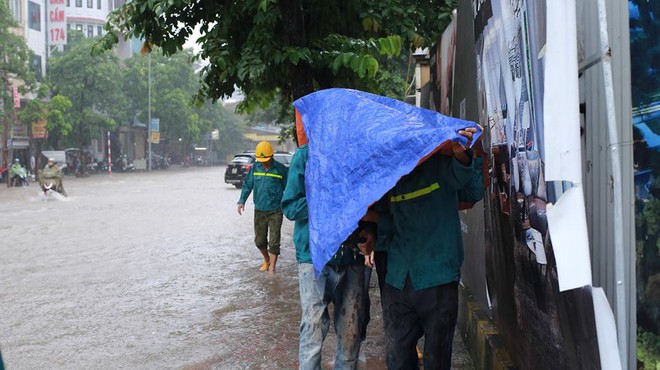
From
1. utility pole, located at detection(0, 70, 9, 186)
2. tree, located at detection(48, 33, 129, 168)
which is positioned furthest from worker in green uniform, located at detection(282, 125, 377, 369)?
tree, located at detection(48, 33, 129, 168)

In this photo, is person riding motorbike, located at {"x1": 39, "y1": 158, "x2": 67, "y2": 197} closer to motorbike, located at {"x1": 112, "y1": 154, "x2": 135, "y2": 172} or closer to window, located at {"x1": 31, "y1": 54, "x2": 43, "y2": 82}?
window, located at {"x1": 31, "y1": 54, "x2": 43, "y2": 82}

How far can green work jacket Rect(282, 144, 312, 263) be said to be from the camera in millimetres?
4008

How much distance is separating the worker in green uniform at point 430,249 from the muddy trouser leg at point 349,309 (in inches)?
22.6

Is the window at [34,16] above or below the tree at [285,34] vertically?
above

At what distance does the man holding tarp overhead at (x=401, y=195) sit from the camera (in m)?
3.17

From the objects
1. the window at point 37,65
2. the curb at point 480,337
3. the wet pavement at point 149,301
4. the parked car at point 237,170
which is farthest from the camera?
the window at point 37,65

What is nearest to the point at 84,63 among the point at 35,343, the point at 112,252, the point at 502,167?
the point at 112,252

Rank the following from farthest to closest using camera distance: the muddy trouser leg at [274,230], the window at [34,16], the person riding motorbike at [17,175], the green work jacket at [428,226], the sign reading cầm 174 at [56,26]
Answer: the sign reading cầm 174 at [56,26] < the window at [34,16] < the person riding motorbike at [17,175] < the muddy trouser leg at [274,230] < the green work jacket at [428,226]

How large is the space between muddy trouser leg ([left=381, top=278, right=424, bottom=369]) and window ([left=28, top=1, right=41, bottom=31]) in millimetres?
43954

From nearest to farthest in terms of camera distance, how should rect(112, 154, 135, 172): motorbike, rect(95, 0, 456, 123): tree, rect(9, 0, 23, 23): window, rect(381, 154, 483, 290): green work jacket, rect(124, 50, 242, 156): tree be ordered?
rect(381, 154, 483, 290): green work jacket → rect(95, 0, 456, 123): tree → rect(9, 0, 23, 23): window → rect(124, 50, 242, 156): tree → rect(112, 154, 135, 172): motorbike

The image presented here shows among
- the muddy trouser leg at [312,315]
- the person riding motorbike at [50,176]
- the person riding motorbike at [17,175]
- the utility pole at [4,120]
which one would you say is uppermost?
the utility pole at [4,120]

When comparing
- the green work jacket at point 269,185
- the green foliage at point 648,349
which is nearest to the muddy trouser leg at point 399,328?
the green foliage at point 648,349

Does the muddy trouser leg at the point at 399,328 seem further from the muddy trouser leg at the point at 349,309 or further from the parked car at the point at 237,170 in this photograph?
the parked car at the point at 237,170

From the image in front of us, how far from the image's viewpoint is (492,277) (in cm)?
476
